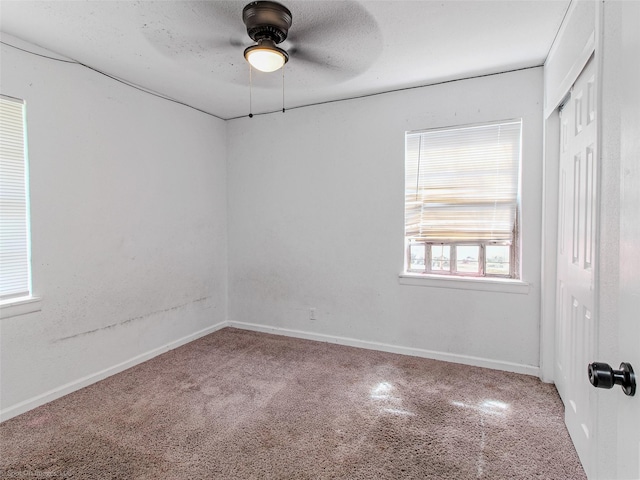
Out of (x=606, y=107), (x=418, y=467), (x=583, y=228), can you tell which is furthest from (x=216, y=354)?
(x=606, y=107)

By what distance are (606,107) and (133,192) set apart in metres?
3.33

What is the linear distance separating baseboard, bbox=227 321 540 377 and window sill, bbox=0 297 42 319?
2.11 metres

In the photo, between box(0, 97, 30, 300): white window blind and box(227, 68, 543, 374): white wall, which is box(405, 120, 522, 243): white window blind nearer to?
box(227, 68, 543, 374): white wall

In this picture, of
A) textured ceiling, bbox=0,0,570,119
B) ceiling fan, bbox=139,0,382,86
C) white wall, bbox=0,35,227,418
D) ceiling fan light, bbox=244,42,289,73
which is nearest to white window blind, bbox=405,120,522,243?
textured ceiling, bbox=0,0,570,119

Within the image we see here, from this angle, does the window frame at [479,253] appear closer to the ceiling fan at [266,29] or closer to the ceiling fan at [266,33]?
the ceiling fan at [266,33]

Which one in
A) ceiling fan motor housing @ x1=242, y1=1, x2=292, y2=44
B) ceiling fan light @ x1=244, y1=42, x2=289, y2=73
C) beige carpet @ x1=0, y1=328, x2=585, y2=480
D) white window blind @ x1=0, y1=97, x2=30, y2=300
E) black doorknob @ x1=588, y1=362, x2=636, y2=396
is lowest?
beige carpet @ x1=0, y1=328, x2=585, y2=480

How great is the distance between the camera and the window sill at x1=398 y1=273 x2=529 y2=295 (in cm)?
290

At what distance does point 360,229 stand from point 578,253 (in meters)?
1.90

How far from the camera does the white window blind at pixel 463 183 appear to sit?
2977 millimetres

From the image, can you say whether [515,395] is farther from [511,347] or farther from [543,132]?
[543,132]

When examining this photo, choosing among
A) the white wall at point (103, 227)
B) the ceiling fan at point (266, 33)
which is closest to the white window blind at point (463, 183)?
the ceiling fan at point (266, 33)

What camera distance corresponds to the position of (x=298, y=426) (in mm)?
2172

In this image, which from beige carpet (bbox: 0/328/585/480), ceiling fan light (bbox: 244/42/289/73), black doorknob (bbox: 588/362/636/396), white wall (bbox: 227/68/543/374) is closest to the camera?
black doorknob (bbox: 588/362/636/396)

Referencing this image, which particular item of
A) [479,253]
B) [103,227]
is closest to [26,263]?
[103,227]
